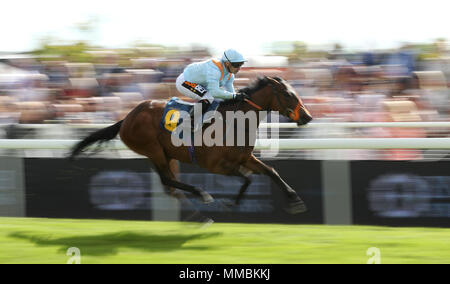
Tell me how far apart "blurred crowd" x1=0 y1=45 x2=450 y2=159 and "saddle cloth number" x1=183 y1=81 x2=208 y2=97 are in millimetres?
1294

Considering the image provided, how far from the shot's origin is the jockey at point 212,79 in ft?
21.1

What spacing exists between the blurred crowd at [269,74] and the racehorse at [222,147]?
739 mm

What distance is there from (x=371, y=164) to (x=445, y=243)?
1377mm

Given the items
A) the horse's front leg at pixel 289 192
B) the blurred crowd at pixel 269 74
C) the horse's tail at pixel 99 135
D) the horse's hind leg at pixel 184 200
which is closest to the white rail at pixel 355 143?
the blurred crowd at pixel 269 74

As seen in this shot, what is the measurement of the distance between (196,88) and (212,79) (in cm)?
32

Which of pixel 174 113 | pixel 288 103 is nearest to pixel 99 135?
pixel 174 113

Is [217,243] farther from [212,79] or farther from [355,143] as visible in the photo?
[355,143]

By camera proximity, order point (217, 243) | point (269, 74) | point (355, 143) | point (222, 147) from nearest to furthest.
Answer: point (217, 243)
point (222, 147)
point (355, 143)
point (269, 74)

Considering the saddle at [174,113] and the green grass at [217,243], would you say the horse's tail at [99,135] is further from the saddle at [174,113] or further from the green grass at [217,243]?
the green grass at [217,243]

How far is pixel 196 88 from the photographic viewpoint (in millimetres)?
6711

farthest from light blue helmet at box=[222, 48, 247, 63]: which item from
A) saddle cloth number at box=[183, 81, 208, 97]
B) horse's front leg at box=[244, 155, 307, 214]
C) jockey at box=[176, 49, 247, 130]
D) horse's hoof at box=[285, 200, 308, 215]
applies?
horse's hoof at box=[285, 200, 308, 215]

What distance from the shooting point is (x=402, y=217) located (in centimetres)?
660

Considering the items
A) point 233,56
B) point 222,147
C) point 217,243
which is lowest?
point 217,243
